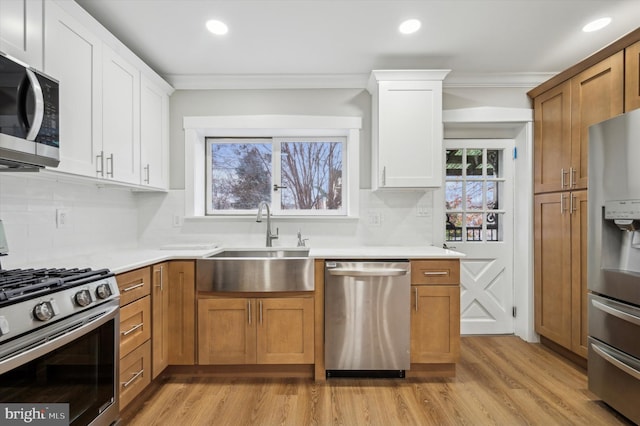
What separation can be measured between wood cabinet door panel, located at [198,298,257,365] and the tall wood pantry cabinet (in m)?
2.41

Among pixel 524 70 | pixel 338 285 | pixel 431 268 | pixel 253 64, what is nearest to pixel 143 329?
pixel 338 285

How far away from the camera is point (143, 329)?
202 cm

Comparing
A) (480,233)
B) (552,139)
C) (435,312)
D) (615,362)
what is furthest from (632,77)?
(435,312)

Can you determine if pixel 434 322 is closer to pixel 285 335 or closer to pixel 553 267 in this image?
pixel 285 335

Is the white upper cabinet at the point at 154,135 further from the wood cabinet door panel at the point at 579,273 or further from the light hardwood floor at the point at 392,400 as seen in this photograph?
the wood cabinet door panel at the point at 579,273

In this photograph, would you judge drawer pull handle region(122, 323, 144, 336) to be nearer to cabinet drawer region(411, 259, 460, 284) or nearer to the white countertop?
the white countertop

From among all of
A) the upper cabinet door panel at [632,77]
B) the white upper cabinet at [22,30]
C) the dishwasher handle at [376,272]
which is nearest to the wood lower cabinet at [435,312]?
the dishwasher handle at [376,272]

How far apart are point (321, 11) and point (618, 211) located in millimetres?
2054

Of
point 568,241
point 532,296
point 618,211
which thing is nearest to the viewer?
point 618,211

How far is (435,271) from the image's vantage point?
2350mm

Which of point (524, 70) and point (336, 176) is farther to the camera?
point (336, 176)

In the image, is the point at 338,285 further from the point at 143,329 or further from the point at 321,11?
the point at 321,11

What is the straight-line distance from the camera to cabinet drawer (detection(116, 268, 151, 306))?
70.9 inches

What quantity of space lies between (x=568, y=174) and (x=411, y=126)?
4.13 ft
